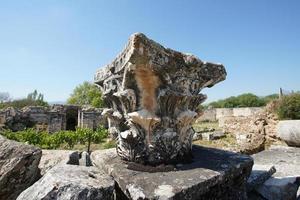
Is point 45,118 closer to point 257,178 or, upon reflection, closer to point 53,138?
point 53,138

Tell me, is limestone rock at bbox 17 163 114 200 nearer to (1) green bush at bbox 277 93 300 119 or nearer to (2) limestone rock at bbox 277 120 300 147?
(2) limestone rock at bbox 277 120 300 147

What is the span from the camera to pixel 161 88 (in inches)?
81.9

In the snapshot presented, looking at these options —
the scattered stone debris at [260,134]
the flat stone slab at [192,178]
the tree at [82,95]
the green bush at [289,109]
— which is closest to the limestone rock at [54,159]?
the flat stone slab at [192,178]

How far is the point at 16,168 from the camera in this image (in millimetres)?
2104

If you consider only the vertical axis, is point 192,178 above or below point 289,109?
below

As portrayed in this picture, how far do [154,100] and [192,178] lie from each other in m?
0.69

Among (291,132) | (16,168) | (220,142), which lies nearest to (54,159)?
(16,168)

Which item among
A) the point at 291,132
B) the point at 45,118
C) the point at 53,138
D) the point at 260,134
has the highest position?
the point at 45,118

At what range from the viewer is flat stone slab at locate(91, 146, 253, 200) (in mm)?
1703

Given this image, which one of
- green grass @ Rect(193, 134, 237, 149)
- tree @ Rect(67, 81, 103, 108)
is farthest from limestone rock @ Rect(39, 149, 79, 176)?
tree @ Rect(67, 81, 103, 108)

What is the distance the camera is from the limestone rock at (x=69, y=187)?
1.55 m

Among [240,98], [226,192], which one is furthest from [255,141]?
[240,98]

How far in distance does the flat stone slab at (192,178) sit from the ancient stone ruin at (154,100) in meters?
0.17

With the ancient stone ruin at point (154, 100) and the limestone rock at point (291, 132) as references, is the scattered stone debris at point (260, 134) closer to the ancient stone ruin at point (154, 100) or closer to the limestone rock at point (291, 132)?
the limestone rock at point (291, 132)
